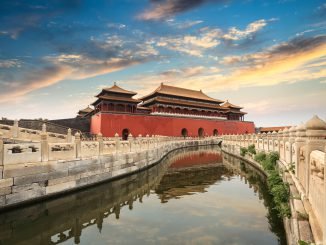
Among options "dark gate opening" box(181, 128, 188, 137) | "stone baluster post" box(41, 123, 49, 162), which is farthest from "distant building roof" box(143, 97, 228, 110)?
"stone baluster post" box(41, 123, 49, 162)

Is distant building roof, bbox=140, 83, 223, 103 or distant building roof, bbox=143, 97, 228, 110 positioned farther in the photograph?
distant building roof, bbox=140, 83, 223, 103

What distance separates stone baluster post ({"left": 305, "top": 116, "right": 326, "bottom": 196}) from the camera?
4.56 m

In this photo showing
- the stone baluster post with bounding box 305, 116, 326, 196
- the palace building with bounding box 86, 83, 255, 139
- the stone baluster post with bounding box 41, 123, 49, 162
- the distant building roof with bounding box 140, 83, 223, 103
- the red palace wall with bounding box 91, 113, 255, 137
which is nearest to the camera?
the stone baluster post with bounding box 305, 116, 326, 196

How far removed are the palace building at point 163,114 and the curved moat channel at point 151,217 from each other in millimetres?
20560

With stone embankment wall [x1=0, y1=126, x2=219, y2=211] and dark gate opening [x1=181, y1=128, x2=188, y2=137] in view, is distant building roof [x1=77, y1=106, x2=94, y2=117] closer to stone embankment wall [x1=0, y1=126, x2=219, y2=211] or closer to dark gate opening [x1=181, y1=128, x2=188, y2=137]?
dark gate opening [x1=181, y1=128, x2=188, y2=137]

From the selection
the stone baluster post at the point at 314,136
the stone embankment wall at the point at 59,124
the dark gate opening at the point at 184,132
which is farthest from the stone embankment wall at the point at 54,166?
the dark gate opening at the point at 184,132

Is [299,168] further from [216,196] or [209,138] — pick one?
[209,138]

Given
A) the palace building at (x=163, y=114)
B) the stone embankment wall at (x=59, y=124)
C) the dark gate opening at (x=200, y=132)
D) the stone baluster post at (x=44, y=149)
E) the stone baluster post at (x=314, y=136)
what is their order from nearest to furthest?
the stone baluster post at (x=314, y=136)
the stone baluster post at (x=44, y=149)
the stone embankment wall at (x=59, y=124)
the palace building at (x=163, y=114)
the dark gate opening at (x=200, y=132)

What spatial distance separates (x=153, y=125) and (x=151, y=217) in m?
28.4

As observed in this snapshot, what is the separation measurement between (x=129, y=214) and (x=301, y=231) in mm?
5882

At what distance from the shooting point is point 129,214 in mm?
8555

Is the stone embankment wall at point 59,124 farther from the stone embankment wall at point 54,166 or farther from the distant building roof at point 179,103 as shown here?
the stone embankment wall at point 54,166

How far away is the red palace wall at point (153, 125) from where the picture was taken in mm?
31484

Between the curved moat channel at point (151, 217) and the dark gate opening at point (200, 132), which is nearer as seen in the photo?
the curved moat channel at point (151, 217)
